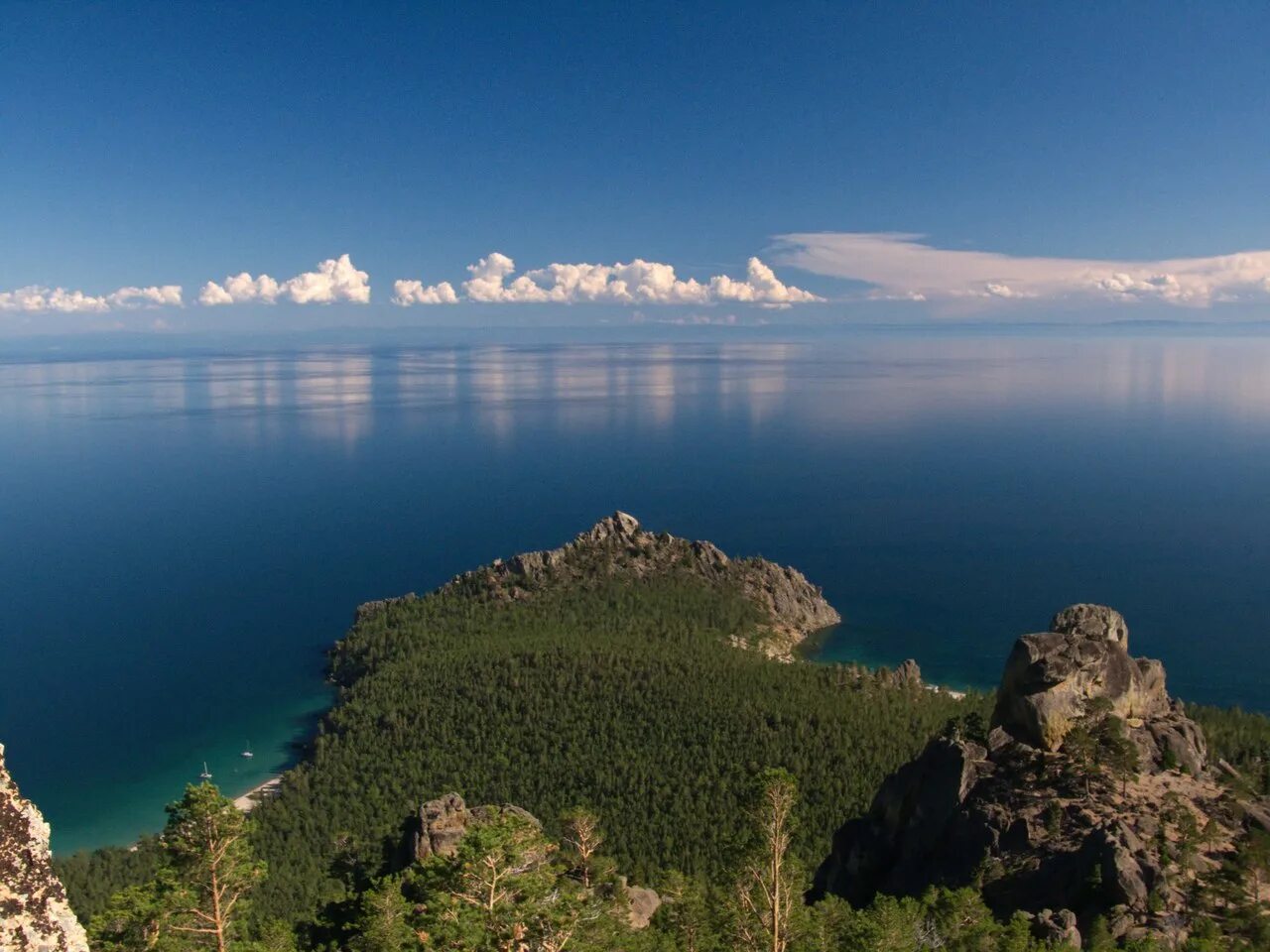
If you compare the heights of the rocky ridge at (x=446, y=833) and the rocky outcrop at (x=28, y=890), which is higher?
the rocky outcrop at (x=28, y=890)

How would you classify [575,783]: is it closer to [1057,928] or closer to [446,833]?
[446,833]

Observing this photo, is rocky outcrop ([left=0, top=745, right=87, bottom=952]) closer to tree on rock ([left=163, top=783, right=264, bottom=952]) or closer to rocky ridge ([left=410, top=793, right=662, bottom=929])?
tree on rock ([left=163, top=783, right=264, bottom=952])

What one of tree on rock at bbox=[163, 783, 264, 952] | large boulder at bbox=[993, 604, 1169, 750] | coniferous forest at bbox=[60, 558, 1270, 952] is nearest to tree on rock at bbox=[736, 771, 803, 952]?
coniferous forest at bbox=[60, 558, 1270, 952]

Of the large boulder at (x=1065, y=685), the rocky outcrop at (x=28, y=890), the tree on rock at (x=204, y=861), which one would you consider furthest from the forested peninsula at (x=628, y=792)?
the rocky outcrop at (x=28, y=890)

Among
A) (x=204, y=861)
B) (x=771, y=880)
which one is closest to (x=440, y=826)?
(x=204, y=861)

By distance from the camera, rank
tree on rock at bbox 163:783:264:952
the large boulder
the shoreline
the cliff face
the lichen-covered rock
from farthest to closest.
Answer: the cliff face, the shoreline, the large boulder, the lichen-covered rock, tree on rock at bbox 163:783:264:952

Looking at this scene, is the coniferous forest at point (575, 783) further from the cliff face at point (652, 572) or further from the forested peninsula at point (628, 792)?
the cliff face at point (652, 572)
